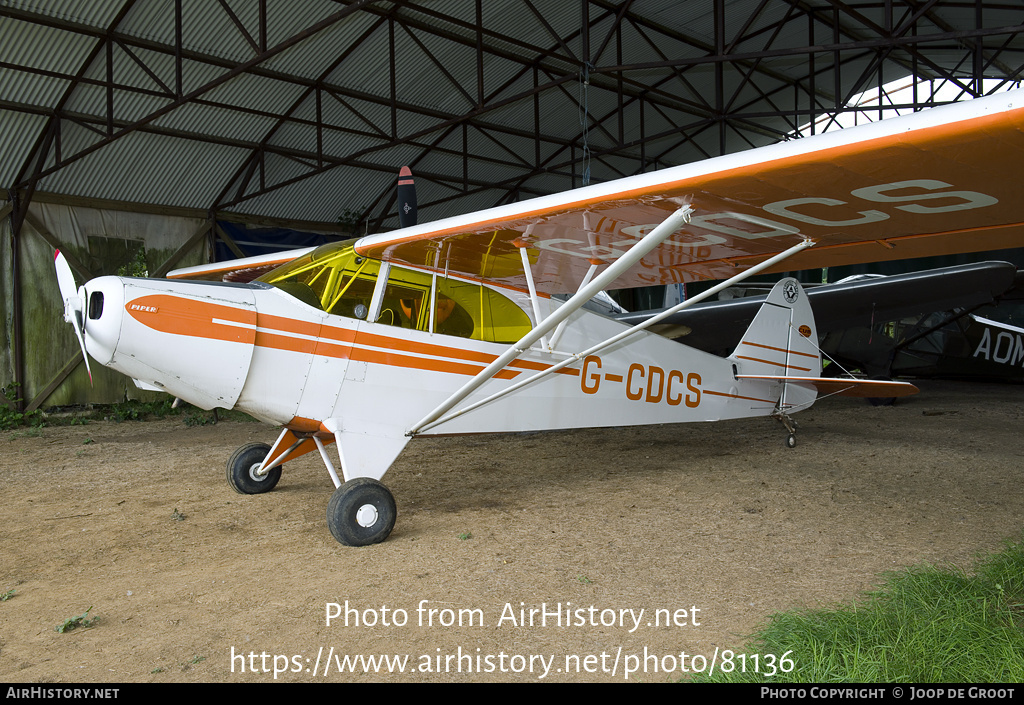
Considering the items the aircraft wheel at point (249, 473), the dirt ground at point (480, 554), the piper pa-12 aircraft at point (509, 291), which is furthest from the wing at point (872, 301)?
the aircraft wheel at point (249, 473)

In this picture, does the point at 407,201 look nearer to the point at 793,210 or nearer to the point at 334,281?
the point at 334,281

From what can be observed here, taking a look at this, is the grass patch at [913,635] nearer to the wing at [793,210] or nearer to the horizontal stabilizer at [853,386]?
the wing at [793,210]

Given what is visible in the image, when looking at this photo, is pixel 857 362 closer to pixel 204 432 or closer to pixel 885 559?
pixel 885 559

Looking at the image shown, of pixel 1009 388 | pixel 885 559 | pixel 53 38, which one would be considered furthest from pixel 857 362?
pixel 53 38

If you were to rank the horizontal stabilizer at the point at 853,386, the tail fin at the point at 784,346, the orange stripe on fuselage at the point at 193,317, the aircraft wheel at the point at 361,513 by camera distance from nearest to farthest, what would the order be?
the orange stripe on fuselage at the point at 193,317
the aircraft wheel at the point at 361,513
the horizontal stabilizer at the point at 853,386
the tail fin at the point at 784,346

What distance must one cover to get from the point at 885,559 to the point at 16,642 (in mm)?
4574

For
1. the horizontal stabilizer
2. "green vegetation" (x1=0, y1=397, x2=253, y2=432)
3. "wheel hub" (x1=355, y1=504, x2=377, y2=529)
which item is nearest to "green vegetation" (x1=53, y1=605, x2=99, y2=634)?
"wheel hub" (x1=355, y1=504, x2=377, y2=529)

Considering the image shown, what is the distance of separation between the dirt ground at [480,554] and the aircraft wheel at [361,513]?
119 millimetres

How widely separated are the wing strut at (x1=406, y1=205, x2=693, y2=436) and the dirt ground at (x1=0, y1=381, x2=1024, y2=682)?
92 cm

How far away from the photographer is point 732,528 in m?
4.72

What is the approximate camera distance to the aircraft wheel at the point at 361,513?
4.29 m

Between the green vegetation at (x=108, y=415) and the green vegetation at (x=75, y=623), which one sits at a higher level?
the green vegetation at (x=108, y=415)

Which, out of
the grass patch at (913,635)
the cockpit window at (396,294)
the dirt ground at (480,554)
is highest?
the cockpit window at (396,294)
